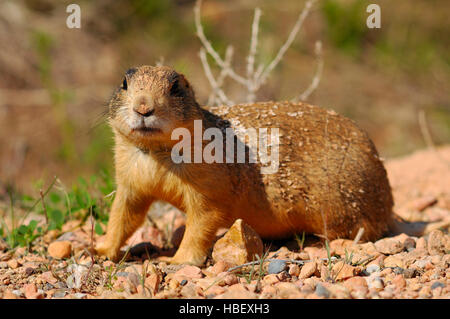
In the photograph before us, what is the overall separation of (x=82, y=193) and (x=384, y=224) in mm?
3161

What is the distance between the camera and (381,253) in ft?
15.5

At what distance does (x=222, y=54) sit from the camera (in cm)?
1338

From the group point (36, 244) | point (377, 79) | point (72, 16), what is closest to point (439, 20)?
point (377, 79)

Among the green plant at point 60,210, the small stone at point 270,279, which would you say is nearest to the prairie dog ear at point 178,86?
the green plant at point 60,210

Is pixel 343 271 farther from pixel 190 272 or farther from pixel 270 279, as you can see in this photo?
pixel 190 272

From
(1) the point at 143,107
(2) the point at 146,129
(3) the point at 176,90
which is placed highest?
(3) the point at 176,90

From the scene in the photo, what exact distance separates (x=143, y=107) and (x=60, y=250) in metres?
1.72

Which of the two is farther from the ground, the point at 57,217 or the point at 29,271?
the point at 57,217

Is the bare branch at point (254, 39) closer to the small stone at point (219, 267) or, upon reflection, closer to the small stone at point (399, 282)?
the small stone at point (219, 267)

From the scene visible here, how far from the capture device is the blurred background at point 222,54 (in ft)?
41.3

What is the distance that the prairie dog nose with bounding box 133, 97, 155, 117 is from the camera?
4.12 meters

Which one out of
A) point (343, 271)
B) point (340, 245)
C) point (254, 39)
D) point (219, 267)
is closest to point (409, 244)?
point (340, 245)

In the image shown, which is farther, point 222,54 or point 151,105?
point 222,54

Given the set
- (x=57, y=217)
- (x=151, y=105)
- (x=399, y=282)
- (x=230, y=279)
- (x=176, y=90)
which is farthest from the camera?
(x=57, y=217)
